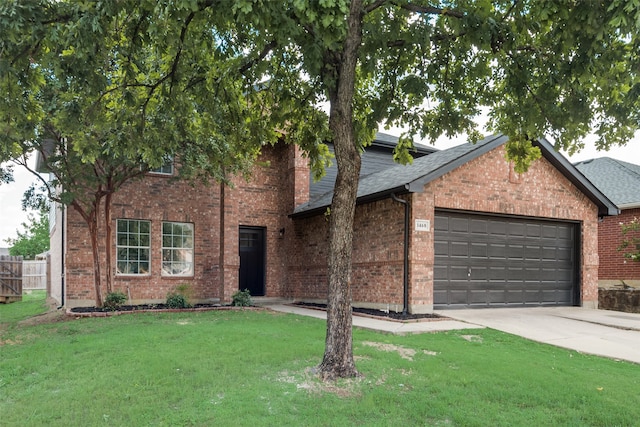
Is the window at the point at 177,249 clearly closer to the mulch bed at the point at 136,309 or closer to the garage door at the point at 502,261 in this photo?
the mulch bed at the point at 136,309

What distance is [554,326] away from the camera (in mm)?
9945

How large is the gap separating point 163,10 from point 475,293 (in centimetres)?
1026

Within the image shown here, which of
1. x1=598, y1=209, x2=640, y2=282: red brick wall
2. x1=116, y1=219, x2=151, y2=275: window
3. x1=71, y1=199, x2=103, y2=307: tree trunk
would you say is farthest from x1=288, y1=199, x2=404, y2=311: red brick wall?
x1=598, y1=209, x2=640, y2=282: red brick wall

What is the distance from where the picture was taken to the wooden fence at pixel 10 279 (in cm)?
2020

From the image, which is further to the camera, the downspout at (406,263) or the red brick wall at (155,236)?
the red brick wall at (155,236)

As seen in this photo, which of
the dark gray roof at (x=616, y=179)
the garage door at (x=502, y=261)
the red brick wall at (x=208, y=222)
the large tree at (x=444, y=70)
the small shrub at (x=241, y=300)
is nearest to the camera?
the large tree at (x=444, y=70)

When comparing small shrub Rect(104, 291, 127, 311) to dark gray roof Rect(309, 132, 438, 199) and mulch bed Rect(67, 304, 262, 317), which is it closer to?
mulch bed Rect(67, 304, 262, 317)

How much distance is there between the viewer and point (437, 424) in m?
4.41

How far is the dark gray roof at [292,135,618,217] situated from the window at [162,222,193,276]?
3.56 m

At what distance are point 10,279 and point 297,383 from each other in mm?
19724

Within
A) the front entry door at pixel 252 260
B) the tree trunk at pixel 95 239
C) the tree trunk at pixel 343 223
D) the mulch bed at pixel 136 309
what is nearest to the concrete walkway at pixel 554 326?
the mulch bed at pixel 136 309

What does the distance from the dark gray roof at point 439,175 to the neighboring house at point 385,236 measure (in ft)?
0.15

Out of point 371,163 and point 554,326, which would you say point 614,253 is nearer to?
point 554,326

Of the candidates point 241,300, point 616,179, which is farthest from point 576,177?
point 241,300
